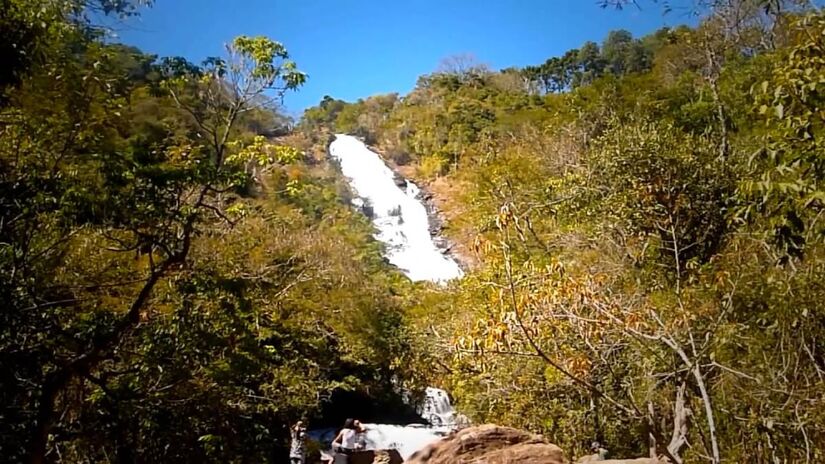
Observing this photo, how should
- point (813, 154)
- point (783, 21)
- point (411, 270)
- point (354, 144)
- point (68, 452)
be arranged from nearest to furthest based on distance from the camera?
1. point (813, 154)
2. point (783, 21)
3. point (68, 452)
4. point (411, 270)
5. point (354, 144)

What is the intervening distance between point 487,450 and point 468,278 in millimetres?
5513

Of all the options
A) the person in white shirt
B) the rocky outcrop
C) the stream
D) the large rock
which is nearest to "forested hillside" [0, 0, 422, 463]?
the person in white shirt

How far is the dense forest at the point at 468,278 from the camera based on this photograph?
324cm

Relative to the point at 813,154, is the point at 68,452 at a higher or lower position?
lower

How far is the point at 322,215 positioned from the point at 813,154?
2183cm

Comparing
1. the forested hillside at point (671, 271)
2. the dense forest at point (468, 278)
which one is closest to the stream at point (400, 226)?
the forested hillside at point (671, 271)

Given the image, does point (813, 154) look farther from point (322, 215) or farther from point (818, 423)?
point (322, 215)

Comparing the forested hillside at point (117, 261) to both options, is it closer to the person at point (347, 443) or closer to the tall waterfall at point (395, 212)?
the person at point (347, 443)

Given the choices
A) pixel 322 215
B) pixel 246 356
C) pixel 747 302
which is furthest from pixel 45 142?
pixel 322 215

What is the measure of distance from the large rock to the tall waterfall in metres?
18.7

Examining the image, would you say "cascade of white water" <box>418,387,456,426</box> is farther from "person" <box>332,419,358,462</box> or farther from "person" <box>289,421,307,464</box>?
"person" <box>289,421,307,464</box>

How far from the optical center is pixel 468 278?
30.6 ft

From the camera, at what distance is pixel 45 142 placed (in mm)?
3947

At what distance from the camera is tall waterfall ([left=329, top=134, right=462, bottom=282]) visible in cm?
2562
